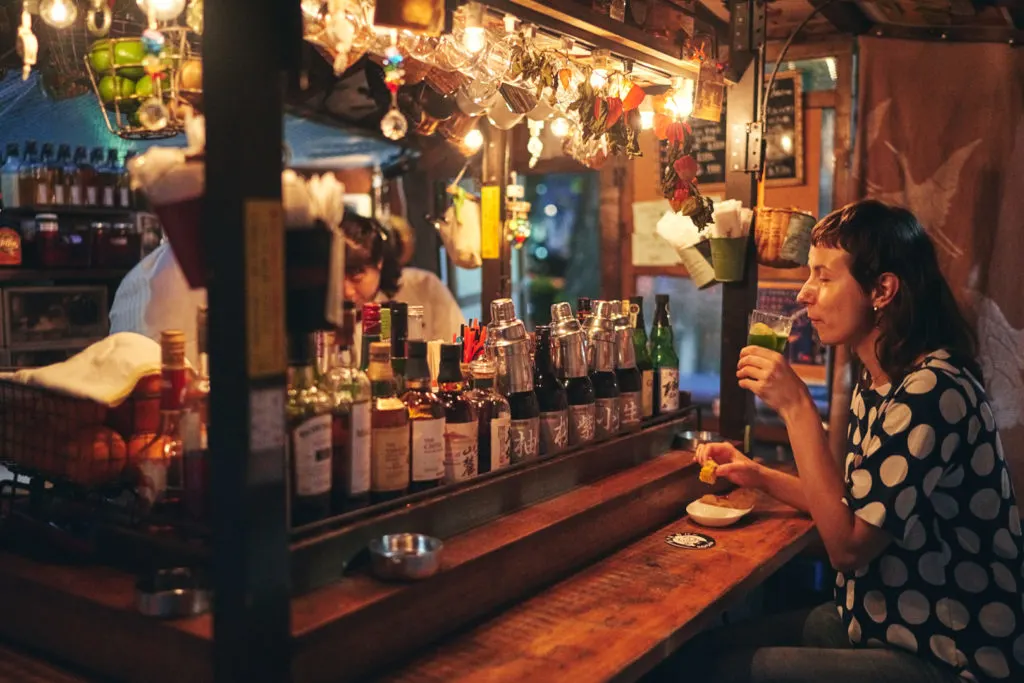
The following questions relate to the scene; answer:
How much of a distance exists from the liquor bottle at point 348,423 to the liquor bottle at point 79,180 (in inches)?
135

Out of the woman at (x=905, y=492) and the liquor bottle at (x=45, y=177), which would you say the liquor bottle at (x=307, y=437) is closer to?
the woman at (x=905, y=492)

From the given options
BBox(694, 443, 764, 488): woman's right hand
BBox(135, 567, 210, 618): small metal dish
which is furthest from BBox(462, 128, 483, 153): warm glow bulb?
BBox(135, 567, 210, 618): small metal dish

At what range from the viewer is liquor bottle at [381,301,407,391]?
5.91ft

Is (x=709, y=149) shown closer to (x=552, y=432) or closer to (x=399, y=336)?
(x=552, y=432)

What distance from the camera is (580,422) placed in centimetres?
226

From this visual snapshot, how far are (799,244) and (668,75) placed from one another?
702 millimetres

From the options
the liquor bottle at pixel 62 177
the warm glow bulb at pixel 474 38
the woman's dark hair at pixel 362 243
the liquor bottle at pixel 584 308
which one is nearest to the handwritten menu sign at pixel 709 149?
the woman's dark hair at pixel 362 243

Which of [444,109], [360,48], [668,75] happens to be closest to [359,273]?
[444,109]

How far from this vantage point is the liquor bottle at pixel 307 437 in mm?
1437

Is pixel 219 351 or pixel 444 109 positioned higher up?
pixel 444 109

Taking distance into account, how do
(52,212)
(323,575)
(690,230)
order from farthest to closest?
(52,212) < (690,230) < (323,575)

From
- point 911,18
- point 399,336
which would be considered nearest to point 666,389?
point 399,336

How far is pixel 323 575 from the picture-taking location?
1508 millimetres

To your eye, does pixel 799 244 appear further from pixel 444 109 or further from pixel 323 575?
pixel 323 575
